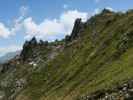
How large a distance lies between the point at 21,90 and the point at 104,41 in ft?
133

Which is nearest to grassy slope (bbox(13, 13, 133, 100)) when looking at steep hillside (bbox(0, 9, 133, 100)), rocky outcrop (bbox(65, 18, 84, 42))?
steep hillside (bbox(0, 9, 133, 100))

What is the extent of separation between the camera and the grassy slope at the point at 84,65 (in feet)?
212

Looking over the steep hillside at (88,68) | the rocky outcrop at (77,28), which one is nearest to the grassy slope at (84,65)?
the steep hillside at (88,68)

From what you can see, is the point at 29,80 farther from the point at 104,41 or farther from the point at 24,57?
the point at 24,57

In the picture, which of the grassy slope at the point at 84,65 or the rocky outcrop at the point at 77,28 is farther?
the rocky outcrop at the point at 77,28

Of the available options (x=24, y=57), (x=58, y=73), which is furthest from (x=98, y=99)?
(x=24, y=57)

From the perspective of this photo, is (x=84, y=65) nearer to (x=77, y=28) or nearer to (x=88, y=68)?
(x=88, y=68)

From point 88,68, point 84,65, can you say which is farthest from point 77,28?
point 88,68

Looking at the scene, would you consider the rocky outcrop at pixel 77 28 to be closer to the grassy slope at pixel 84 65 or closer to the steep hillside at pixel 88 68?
the steep hillside at pixel 88 68

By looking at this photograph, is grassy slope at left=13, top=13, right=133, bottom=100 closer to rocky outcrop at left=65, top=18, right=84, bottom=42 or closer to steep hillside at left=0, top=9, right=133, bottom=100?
steep hillside at left=0, top=9, right=133, bottom=100

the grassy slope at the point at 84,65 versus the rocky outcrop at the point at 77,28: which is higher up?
the rocky outcrop at the point at 77,28

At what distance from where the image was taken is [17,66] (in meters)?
162

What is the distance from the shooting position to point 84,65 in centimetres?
8344

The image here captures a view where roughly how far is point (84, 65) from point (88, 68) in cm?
574
